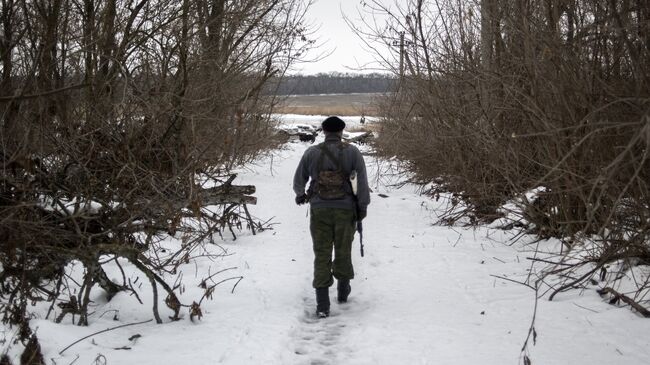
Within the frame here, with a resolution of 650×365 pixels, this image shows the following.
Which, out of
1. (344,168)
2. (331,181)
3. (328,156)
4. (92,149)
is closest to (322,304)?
(331,181)

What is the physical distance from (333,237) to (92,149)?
258 cm

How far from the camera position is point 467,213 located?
11.3m

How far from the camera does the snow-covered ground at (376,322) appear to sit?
15.1ft

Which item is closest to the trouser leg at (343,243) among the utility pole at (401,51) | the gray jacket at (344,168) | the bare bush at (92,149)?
the gray jacket at (344,168)

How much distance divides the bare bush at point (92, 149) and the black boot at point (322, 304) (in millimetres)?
1294

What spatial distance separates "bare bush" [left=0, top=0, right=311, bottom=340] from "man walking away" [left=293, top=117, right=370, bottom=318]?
4.10 ft

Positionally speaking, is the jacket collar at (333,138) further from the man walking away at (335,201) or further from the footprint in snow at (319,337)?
the footprint in snow at (319,337)

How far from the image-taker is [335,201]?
6180mm

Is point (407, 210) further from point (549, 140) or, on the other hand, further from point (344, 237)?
point (344, 237)

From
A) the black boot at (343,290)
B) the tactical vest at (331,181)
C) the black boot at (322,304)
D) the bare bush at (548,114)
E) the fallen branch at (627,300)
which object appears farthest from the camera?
the black boot at (343,290)

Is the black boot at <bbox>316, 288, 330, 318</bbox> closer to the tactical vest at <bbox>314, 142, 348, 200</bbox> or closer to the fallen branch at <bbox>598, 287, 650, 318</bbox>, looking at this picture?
the tactical vest at <bbox>314, 142, 348, 200</bbox>

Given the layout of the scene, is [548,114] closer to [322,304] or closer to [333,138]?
[333,138]

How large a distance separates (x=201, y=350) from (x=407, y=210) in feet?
29.2

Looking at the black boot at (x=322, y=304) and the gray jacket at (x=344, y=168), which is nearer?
the black boot at (x=322, y=304)
